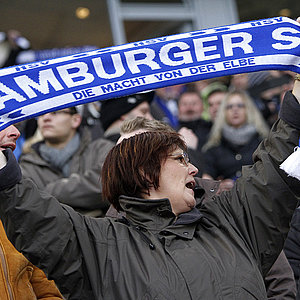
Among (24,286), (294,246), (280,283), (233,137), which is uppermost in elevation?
(233,137)

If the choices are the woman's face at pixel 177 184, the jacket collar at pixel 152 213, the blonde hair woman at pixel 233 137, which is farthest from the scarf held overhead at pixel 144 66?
the blonde hair woman at pixel 233 137

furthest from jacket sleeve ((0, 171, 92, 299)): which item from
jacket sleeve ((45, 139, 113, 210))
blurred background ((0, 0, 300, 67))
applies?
blurred background ((0, 0, 300, 67))

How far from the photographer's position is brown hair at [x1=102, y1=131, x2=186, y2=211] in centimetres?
273

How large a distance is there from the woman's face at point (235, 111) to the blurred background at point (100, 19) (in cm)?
316

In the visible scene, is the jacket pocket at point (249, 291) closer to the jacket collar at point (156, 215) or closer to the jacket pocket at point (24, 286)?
the jacket collar at point (156, 215)

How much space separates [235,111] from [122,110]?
160cm

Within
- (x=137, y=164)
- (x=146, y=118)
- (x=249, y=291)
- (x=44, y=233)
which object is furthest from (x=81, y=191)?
(x=249, y=291)

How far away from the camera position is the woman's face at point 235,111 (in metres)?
5.82

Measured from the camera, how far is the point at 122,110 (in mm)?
4703

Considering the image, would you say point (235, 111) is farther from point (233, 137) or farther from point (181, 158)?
point (181, 158)

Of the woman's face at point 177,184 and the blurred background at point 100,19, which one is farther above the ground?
the blurred background at point 100,19

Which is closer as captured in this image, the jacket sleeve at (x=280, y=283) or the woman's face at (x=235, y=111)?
the jacket sleeve at (x=280, y=283)

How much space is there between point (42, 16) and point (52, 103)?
6230mm

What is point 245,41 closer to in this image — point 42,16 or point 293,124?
point 293,124
